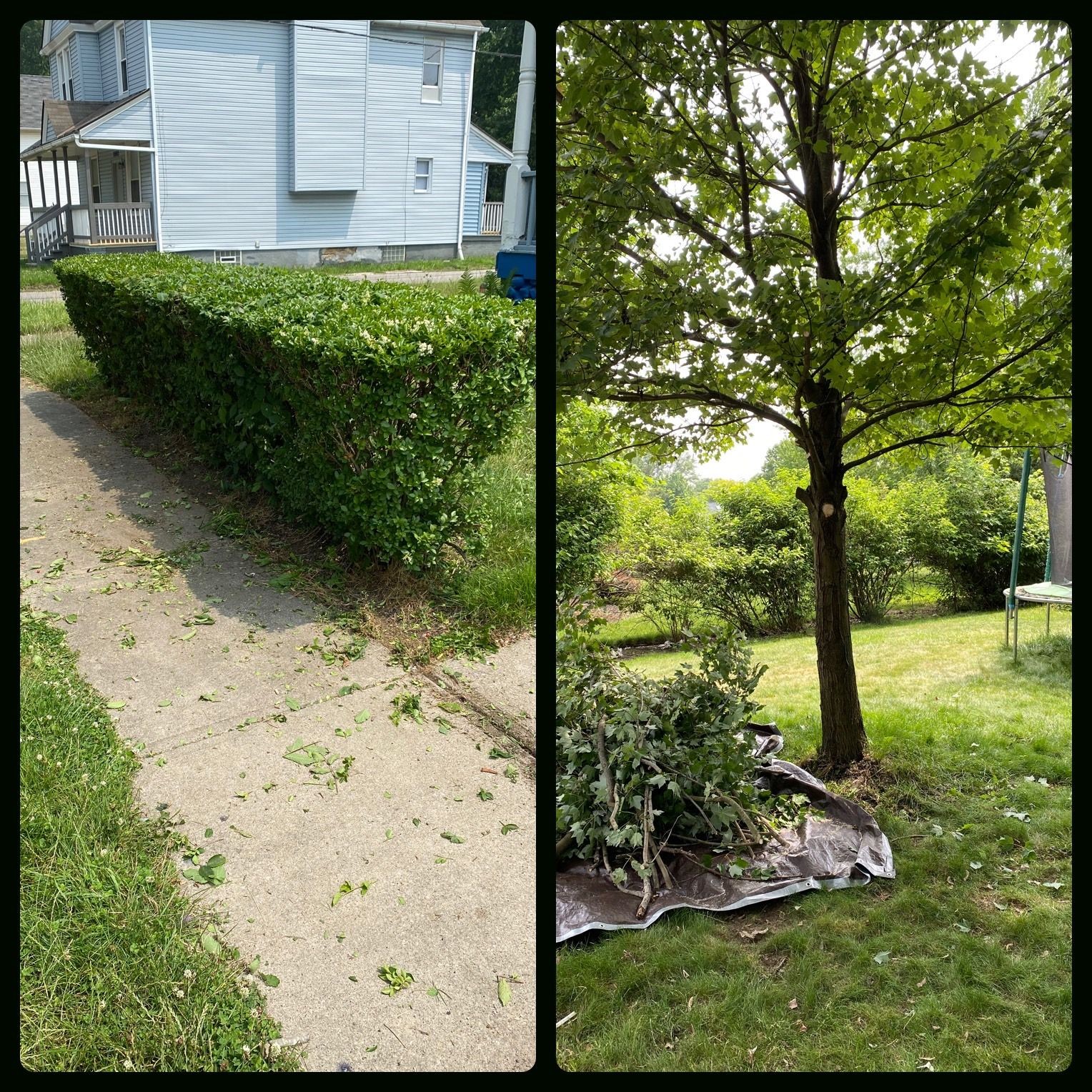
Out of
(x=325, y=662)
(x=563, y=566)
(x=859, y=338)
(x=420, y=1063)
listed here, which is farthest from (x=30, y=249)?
(x=420, y=1063)

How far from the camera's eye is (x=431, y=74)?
14680mm

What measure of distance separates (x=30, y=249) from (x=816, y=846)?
11.9 meters

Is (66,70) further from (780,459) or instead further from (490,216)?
(490,216)

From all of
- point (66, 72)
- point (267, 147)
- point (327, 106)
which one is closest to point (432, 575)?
point (66, 72)

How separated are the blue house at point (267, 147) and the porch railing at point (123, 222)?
29 mm

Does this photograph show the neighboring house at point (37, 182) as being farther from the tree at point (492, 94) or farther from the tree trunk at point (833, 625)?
the tree trunk at point (833, 625)

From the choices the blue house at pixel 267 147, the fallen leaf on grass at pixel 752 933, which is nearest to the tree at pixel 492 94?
the blue house at pixel 267 147

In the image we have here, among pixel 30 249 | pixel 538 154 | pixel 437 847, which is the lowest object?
pixel 437 847

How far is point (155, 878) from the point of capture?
1.89 meters

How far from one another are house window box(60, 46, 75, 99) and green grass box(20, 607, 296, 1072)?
688cm

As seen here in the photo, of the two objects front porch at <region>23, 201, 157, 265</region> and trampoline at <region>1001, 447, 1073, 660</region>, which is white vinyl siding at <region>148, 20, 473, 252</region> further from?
trampoline at <region>1001, 447, 1073, 660</region>

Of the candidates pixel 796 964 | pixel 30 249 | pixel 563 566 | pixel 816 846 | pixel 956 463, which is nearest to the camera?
pixel 796 964

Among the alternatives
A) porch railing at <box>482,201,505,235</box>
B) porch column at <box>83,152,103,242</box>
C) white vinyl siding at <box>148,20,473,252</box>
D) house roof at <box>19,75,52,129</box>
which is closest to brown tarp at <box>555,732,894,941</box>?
house roof at <box>19,75,52,129</box>
